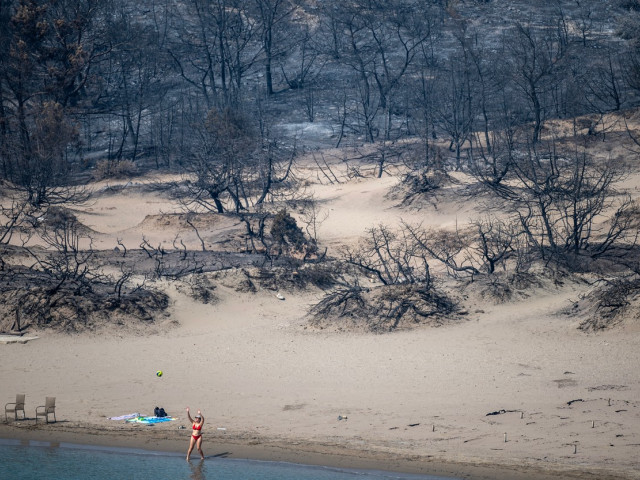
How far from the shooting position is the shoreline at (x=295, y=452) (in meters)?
10.2

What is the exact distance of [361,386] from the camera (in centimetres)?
1329

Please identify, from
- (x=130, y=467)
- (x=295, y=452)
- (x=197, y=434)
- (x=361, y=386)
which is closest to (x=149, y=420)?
(x=130, y=467)

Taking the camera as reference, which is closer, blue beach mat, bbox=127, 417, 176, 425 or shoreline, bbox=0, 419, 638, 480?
shoreline, bbox=0, 419, 638, 480

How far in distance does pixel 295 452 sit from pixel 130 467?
2.23m

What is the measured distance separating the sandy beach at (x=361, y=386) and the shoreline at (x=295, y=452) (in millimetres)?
21

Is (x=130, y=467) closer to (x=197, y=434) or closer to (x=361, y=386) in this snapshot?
(x=197, y=434)

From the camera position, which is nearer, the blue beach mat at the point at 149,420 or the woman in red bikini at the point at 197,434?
the woman in red bikini at the point at 197,434

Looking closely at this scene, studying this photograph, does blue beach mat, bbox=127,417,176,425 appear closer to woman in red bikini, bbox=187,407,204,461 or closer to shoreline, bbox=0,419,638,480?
shoreline, bbox=0,419,638,480

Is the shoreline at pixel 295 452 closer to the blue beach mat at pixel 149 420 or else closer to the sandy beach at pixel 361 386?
the sandy beach at pixel 361 386

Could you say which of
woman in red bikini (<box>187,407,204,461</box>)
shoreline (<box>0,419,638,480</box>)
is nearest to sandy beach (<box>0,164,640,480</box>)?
shoreline (<box>0,419,638,480</box>)

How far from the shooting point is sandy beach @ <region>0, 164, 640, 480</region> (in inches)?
429

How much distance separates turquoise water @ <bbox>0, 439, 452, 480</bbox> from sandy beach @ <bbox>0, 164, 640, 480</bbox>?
190mm

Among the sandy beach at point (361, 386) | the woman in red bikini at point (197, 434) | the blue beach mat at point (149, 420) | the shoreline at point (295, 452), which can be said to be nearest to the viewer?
the shoreline at point (295, 452)

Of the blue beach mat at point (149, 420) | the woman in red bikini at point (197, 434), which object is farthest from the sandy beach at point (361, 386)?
the woman in red bikini at point (197, 434)
